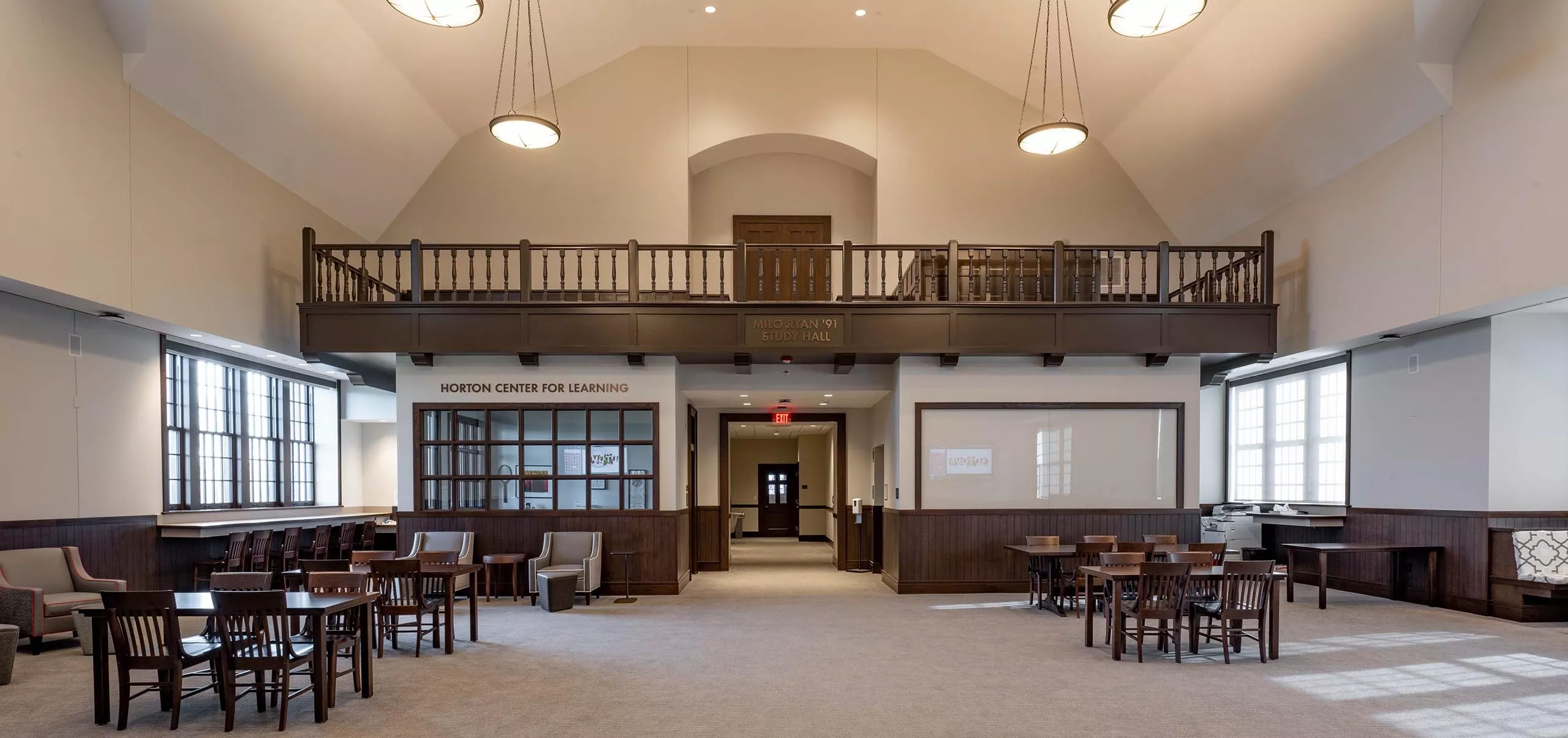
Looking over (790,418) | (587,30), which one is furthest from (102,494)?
(790,418)

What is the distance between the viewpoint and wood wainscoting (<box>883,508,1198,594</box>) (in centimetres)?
1101

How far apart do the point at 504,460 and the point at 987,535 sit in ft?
20.2

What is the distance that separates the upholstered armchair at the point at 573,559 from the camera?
10.4m

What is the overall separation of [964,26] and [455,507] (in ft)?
30.9

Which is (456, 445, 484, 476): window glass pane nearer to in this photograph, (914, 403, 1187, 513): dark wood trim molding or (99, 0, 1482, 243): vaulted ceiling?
(99, 0, 1482, 243): vaulted ceiling

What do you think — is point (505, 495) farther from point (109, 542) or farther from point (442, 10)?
point (442, 10)

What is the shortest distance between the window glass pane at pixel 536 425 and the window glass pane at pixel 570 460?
0.24 meters

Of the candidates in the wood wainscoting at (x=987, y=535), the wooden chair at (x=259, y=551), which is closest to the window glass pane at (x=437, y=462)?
the wooden chair at (x=259, y=551)

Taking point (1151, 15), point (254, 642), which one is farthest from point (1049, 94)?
point (254, 642)

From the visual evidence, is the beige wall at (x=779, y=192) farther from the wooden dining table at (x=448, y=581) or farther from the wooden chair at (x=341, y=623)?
the wooden chair at (x=341, y=623)

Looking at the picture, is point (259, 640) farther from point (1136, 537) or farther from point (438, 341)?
point (1136, 537)

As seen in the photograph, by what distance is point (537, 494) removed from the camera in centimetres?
1131

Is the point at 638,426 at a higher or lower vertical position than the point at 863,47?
lower

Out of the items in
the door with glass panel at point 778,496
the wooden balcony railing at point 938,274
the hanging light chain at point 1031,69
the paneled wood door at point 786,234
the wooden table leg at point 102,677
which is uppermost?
the hanging light chain at point 1031,69
